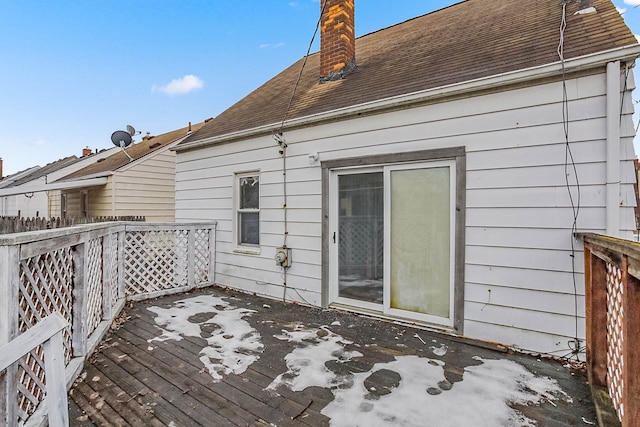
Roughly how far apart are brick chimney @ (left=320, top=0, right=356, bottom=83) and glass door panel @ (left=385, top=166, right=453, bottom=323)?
8.41 ft

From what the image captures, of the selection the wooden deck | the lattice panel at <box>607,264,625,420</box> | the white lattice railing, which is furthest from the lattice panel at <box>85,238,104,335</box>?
the lattice panel at <box>607,264,625,420</box>

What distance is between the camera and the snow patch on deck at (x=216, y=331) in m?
2.85

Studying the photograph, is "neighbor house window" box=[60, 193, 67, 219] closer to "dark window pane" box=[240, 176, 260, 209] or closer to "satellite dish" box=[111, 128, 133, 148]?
"satellite dish" box=[111, 128, 133, 148]

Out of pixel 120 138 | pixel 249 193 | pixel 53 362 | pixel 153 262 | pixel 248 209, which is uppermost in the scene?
pixel 120 138

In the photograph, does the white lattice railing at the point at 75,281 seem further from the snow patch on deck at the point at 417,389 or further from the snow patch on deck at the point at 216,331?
the snow patch on deck at the point at 417,389

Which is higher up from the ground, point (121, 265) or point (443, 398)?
→ point (121, 265)

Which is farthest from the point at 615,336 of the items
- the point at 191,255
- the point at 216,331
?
the point at 191,255

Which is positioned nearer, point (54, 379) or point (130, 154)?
point (54, 379)

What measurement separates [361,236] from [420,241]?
2.69 ft

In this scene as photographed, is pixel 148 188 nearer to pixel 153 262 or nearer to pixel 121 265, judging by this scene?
pixel 153 262

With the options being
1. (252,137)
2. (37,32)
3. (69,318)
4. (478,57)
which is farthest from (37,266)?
(37,32)

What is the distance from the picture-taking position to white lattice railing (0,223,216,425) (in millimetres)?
1697

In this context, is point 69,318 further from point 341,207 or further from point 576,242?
point 576,242

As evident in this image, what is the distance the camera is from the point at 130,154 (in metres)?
12.0
